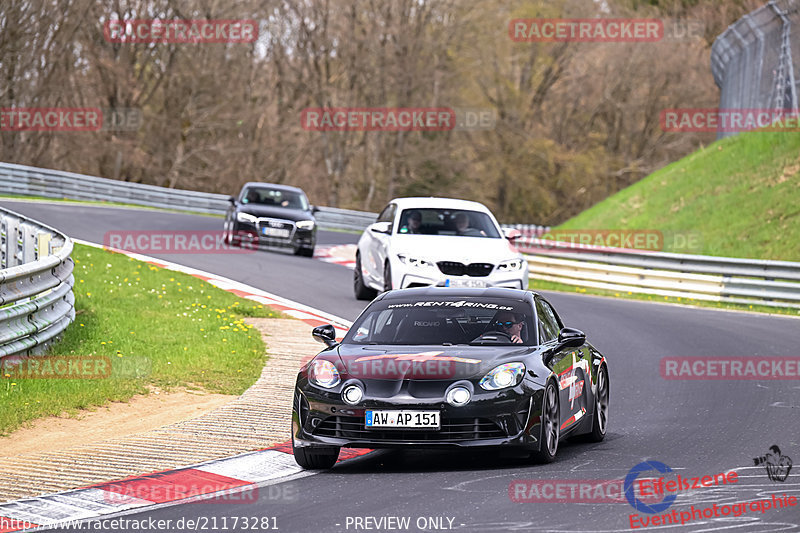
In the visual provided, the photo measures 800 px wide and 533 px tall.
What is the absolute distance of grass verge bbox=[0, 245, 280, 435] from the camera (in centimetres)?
1112

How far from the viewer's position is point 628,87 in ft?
204

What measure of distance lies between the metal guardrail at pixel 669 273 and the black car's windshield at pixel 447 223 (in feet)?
22.7

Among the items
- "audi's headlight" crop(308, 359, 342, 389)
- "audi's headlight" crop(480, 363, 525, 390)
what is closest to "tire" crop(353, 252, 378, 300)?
"audi's headlight" crop(308, 359, 342, 389)

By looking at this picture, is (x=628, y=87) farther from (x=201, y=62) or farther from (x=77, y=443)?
(x=77, y=443)

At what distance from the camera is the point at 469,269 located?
17.3 metres

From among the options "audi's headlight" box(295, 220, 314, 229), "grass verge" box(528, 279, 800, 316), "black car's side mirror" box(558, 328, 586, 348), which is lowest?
"grass verge" box(528, 279, 800, 316)

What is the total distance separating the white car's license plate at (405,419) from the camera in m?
8.36

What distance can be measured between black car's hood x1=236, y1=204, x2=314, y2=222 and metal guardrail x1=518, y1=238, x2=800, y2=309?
5.06 m

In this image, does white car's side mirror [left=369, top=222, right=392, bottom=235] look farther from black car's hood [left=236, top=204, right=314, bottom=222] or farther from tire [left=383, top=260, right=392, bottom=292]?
black car's hood [left=236, top=204, right=314, bottom=222]

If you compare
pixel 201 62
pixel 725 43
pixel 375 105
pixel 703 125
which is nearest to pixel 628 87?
pixel 703 125

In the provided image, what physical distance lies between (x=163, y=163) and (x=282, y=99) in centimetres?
822

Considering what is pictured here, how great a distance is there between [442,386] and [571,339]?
1481mm

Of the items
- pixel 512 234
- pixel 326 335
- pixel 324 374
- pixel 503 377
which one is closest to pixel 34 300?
pixel 326 335

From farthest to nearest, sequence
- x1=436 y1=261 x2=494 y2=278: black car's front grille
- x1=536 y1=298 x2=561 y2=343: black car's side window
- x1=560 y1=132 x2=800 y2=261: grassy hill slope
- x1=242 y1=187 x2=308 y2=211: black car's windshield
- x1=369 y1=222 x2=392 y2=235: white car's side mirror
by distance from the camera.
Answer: x1=242 y1=187 x2=308 y2=211: black car's windshield, x1=560 y1=132 x2=800 y2=261: grassy hill slope, x1=369 y1=222 x2=392 y2=235: white car's side mirror, x1=436 y1=261 x2=494 y2=278: black car's front grille, x1=536 y1=298 x2=561 y2=343: black car's side window
